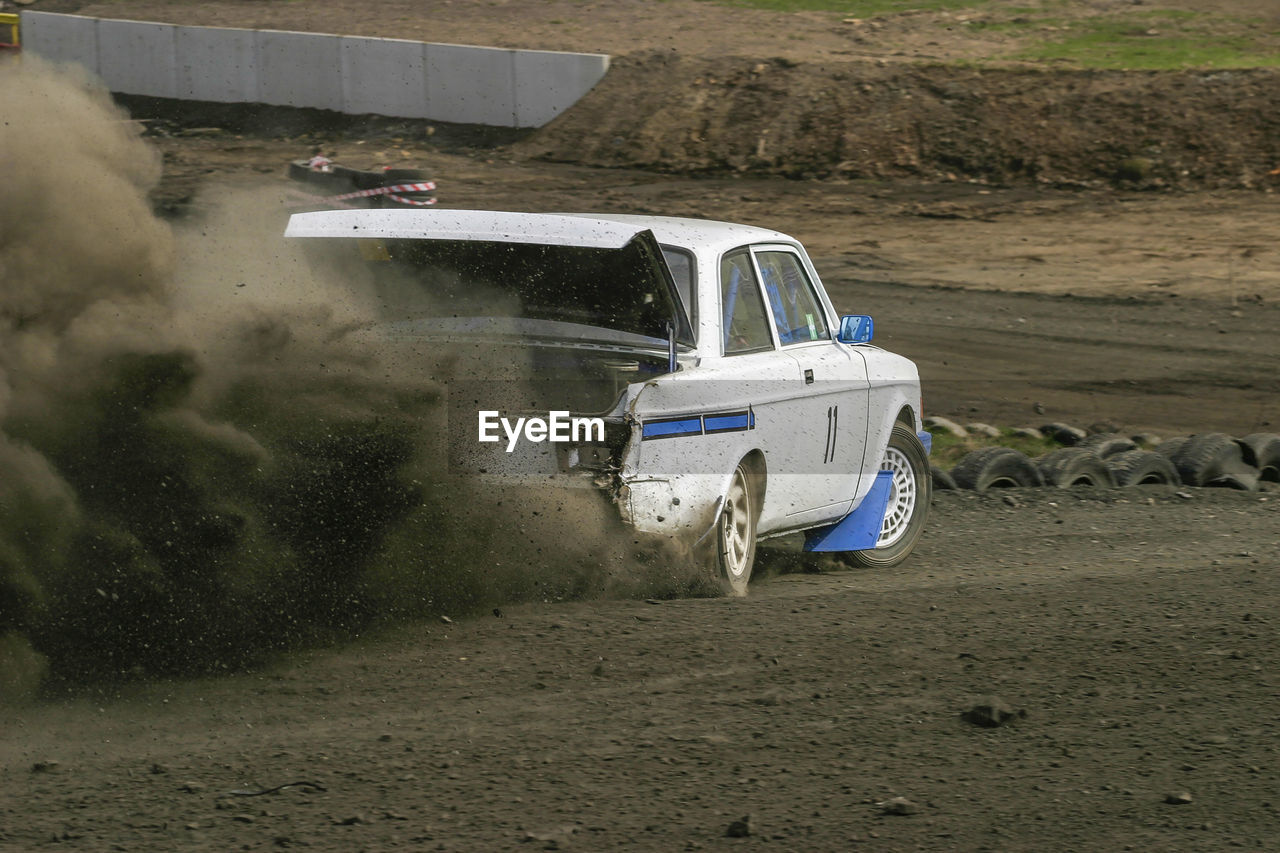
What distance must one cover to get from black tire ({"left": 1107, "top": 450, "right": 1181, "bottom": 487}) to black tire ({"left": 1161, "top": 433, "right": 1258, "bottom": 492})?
103 mm

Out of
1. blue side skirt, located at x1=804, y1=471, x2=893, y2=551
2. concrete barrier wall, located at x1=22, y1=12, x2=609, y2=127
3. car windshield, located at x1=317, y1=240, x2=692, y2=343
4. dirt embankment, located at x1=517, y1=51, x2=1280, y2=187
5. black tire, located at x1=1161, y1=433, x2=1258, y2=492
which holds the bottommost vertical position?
black tire, located at x1=1161, y1=433, x2=1258, y2=492

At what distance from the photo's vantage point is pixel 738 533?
22.4 ft

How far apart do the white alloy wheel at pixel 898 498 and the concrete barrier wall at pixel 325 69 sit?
57.8 ft

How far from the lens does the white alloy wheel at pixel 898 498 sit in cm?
853

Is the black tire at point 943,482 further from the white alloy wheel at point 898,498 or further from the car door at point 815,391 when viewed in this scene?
the car door at point 815,391

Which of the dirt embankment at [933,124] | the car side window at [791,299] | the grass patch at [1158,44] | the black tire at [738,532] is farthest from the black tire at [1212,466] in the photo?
the grass patch at [1158,44]

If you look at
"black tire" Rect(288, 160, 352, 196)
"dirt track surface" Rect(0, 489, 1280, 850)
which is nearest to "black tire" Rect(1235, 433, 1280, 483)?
"dirt track surface" Rect(0, 489, 1280, 850)

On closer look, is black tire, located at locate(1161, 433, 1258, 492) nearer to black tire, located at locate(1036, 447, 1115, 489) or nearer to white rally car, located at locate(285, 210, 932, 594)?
black tire, located at locate(1036, 447, 1115, 489)

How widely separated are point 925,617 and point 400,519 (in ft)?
7.59

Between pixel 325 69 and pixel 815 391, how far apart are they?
20773 mm

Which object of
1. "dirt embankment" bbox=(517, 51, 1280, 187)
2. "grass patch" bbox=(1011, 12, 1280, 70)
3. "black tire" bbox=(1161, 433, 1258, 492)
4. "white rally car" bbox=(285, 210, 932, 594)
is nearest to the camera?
"white rally car" bbox=(285, 210, 932, 594)

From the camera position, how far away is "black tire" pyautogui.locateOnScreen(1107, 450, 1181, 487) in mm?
10891

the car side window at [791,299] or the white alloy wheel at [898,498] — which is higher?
the car side window at [791,299]

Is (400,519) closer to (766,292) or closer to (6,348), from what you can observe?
(6,348)
